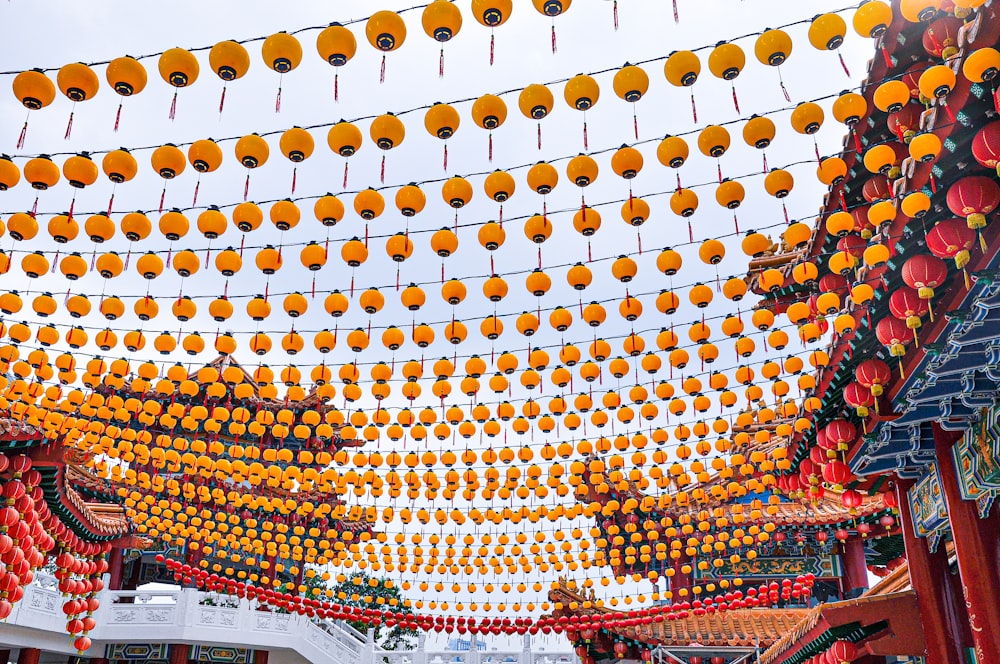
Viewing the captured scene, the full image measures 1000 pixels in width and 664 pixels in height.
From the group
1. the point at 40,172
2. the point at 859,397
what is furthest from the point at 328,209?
the point at 859,397

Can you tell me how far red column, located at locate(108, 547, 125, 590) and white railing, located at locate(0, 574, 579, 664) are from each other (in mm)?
395

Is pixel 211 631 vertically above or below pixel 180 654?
above

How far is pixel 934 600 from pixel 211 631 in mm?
15142

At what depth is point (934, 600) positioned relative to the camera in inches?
291

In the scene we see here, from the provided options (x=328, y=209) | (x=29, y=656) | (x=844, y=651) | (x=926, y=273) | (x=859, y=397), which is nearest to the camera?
(x=926, y=273)

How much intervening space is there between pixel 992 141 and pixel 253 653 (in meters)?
19.1

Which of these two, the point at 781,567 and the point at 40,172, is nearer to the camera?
the point at 40,172

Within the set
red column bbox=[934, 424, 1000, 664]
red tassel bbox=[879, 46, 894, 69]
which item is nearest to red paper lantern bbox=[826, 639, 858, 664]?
red column bbox=[934, 424, 1000, 664]

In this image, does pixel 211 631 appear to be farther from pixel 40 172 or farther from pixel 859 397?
pixel 859 397

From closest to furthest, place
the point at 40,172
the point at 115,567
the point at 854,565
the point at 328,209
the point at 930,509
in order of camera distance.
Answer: the point at 40,172
the point at 328,209
the point at 930,509
the point at 854,565
the point at 115,567

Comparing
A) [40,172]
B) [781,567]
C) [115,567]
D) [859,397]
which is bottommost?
[859,397]

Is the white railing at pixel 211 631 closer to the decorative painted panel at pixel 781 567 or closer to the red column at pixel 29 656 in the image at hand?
the red column at pixel 29 656

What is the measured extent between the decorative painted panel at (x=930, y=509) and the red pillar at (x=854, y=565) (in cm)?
862

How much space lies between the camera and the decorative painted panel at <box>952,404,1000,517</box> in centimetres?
587
